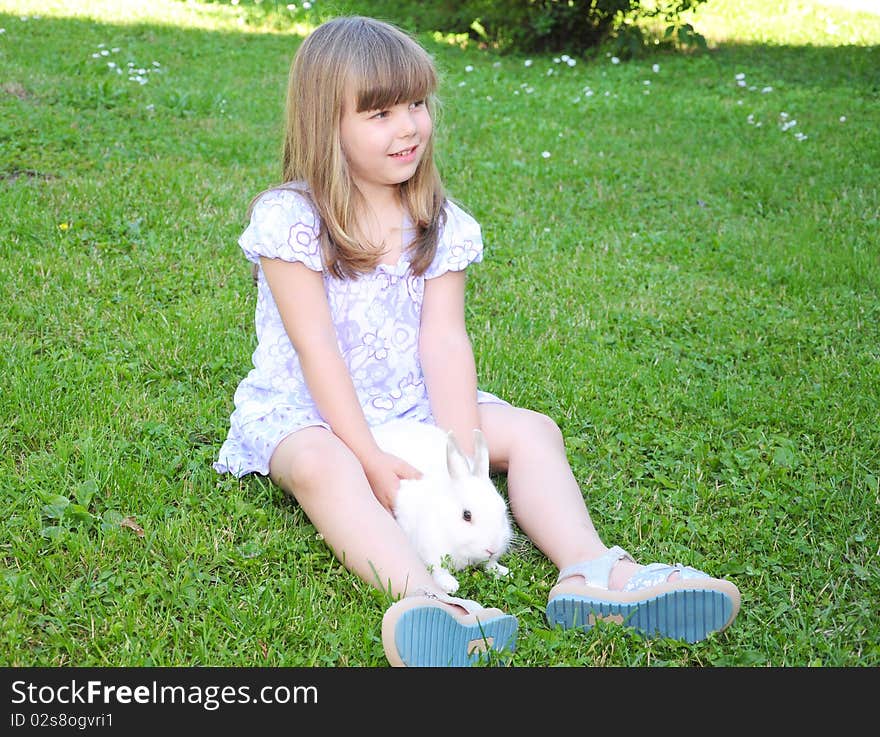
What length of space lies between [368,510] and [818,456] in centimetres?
159

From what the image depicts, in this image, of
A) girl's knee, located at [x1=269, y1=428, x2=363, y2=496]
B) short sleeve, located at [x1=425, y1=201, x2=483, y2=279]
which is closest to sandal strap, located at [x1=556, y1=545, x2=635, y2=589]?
girl's knee, located at [x1=269, y1=428, x2=363, y2=496]

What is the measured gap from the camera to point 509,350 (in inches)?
156

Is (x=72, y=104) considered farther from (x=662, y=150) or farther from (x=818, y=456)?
(x=818, y=456)

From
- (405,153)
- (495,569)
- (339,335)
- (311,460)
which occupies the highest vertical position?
(405,153)

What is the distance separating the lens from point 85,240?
15.1 ft

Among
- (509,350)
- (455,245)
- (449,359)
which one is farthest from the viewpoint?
(509,350)

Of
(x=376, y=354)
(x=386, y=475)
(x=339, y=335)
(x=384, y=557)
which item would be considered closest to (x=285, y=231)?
(x=339, y=335)

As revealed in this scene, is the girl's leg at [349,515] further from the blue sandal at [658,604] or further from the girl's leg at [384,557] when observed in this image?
the blue sandal at [658,604]

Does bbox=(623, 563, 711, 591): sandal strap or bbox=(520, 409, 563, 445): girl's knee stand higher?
bbox=(520, 409, 563, 445): girl's knee

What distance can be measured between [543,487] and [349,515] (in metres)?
0.56

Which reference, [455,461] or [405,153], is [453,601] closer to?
[455,461]

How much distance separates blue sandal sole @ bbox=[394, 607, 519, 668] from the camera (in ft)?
6.98

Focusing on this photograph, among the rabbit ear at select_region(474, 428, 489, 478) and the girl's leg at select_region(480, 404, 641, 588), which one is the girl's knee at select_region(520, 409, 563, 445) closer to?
the girl's leg at select_region(480, 404, 641, 588)

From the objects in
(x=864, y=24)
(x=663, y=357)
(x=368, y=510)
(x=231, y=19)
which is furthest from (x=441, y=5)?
(x=368, y=510)
